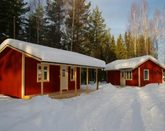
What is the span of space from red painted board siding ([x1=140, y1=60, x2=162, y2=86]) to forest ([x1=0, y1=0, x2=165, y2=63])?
9.71 metres

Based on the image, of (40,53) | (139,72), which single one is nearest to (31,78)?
(40,53)

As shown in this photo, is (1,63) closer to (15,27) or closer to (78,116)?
(78,116)

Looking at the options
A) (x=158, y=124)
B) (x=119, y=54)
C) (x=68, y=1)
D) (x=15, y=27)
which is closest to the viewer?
(x=158, y=124)

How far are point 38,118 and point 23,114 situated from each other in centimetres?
111

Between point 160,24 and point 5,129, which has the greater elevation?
point 160,24

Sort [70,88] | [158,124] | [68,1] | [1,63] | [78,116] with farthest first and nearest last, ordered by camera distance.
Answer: [68,1], [70,88], [1,63], [78,116], [158,124]

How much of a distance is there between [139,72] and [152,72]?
2.57 metres

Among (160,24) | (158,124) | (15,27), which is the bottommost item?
(158,124)

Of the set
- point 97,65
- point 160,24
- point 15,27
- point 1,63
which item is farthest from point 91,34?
point 1,63

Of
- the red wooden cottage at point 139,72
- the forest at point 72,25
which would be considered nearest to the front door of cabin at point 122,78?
the red wooden cottage at point 139,72

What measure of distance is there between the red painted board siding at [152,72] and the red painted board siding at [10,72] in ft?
61.2

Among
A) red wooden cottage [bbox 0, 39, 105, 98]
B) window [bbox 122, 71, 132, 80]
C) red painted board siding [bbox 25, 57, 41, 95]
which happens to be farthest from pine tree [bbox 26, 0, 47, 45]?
red painted board siding [bbox 25, 57, 41, 95]

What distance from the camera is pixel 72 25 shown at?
3803 cm

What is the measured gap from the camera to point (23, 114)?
10.2 metres
